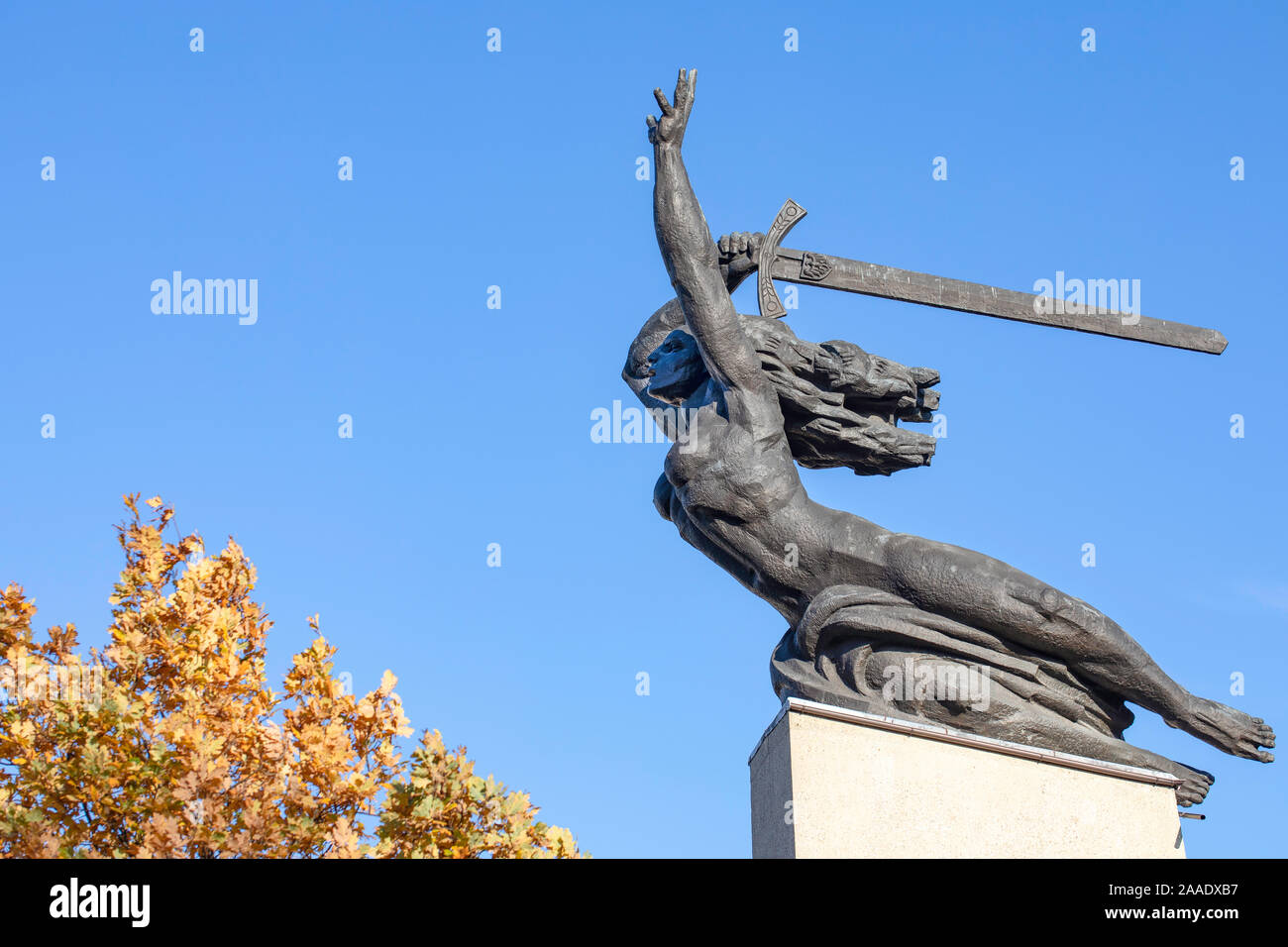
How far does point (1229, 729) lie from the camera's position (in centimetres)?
729

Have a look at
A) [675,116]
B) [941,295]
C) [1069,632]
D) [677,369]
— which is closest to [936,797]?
[1069,632]

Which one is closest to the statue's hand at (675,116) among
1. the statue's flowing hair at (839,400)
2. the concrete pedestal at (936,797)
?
the statue's flowing hair at (839,400)

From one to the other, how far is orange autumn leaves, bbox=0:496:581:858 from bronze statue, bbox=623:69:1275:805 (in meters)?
3.32

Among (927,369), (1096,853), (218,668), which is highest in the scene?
(927,369)

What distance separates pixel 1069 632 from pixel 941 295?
2299mm

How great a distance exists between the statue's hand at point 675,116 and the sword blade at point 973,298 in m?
1.00

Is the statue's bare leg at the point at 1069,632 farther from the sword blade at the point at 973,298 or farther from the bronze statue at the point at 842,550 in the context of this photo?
the sword blade at the point at 973,298

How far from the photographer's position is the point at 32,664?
1120 cm

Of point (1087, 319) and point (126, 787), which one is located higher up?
point (1087, 319)

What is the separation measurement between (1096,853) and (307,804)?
232 inches

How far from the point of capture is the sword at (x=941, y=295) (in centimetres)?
831

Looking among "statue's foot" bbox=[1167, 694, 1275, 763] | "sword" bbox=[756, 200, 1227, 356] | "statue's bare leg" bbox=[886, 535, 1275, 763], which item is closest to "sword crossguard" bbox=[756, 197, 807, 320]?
"sword" bbox=[756, 200, 1227, 356]
